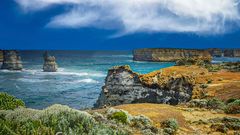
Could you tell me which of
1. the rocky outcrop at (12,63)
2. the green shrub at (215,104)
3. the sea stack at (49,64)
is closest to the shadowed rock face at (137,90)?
the green shrub at (215,104)

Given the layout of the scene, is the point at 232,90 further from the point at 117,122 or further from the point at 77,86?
the point at 77,86

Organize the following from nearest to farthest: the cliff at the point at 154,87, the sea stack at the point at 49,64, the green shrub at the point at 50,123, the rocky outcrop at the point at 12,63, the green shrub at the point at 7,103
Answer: the green shrub at the point at 50,123, the green shrub at the point at 7,103, the cliff at the point at 154,87, the sea stack at the point at 49,64, the rocky outcrop at the point at 12,63

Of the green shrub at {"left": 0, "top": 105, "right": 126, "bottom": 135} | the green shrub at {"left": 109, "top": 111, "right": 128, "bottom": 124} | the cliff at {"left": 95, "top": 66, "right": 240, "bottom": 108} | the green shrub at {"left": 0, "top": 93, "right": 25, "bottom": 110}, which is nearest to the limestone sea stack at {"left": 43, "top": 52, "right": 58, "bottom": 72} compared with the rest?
the cliff at {"left": 95, "top": 66, "right": 240, "bottom": 108}

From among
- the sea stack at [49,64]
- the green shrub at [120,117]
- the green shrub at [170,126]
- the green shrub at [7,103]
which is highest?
the green shrub at [7,103]

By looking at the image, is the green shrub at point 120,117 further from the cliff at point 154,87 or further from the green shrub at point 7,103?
the cliff at point 154,87

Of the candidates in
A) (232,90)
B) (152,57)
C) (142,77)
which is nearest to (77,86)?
(142,77)

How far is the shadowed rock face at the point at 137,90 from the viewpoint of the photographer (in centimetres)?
3816

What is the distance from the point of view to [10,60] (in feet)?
429

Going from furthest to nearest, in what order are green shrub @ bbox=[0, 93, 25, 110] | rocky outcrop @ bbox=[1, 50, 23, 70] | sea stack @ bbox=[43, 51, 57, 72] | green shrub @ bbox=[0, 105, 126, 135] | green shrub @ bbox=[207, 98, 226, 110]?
rocky outcrop @ bbox=[1, 50, 23, 70]
sea stack @ bbox=[43, 51, 57, 72]
green shrub @ bbox=[207, 98, 226, 110]
green shrub @ bbox=[0, 93, 25, 110]
green shrub @ bbox=[0, 105, 126, 135]

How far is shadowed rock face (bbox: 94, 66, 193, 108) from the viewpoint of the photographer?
38.2m

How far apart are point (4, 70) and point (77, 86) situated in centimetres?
5799

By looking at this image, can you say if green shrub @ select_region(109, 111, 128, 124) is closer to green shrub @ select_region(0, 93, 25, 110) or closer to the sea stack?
green shrub @ select_region(0, 93, 25, 110)

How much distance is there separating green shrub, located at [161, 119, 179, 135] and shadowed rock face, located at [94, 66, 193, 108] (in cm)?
1816

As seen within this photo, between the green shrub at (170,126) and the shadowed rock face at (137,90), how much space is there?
18159 mm
